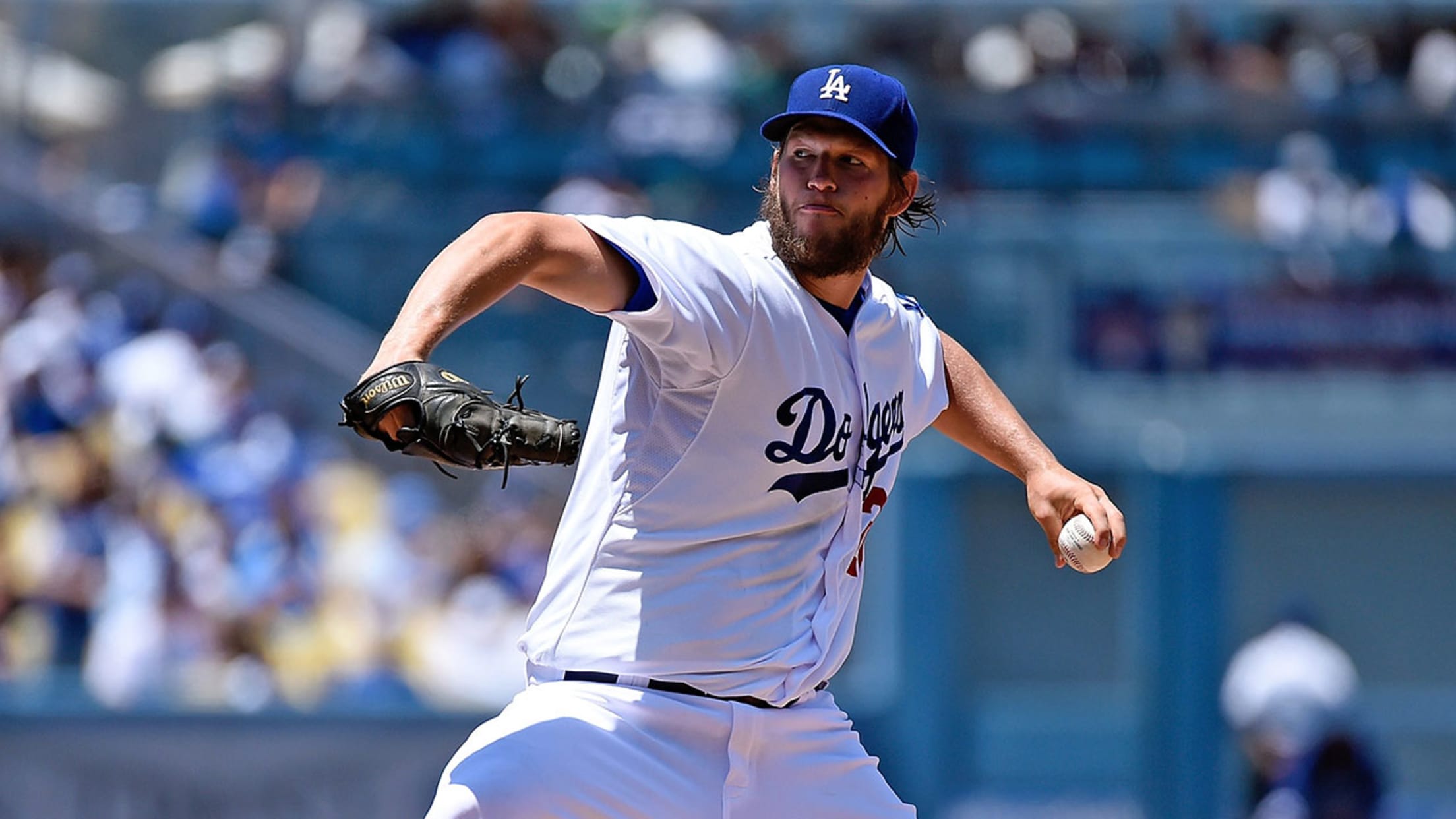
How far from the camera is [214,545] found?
27.5 ft

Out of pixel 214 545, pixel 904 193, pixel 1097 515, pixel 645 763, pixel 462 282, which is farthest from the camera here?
pixel 214 545

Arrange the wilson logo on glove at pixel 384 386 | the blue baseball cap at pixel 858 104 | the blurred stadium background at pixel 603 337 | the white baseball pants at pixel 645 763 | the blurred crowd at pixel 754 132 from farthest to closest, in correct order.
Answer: the blurred crowd at pixel 754 132 → the blurred stadium background at pixel 603 337 → the blue baseball cap at pixel 858 104 → the white baseball pants at pixel 645 763 → the wilson logo on glove at pixel 384 386

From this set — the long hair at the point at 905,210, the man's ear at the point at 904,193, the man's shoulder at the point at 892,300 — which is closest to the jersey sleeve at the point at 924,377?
the man's shoulder at the point at 892,300

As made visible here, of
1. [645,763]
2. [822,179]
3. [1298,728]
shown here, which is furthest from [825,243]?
[1298,728]

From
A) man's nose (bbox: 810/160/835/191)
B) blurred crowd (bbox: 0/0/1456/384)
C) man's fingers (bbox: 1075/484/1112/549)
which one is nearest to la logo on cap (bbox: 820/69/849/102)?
man's nose (bbox: 810/160/835/191)

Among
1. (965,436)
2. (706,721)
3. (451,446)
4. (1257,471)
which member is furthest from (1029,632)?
(451,446)

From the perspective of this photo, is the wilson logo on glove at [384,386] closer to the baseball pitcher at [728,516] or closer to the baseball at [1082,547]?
the baseball pitcher at [728,516]

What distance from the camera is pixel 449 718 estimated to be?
7223mm

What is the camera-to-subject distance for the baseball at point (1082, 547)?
308cm

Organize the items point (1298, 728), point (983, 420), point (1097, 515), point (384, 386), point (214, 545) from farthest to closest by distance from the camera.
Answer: point (214, 545) → point (1298, 728) → point (983, 420) → point (1097, 515) → point (384, 386)

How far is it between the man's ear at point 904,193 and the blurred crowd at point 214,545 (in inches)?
183

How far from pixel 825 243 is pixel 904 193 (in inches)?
8.8

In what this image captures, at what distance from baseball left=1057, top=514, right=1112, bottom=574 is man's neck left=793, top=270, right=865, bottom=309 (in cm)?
53

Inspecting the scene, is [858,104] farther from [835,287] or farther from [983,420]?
[983,420]
